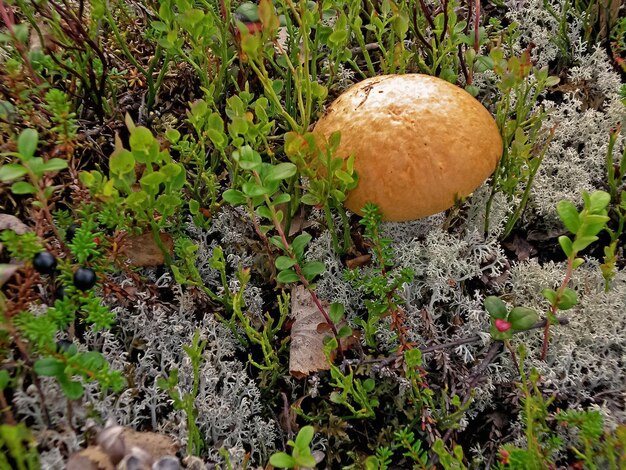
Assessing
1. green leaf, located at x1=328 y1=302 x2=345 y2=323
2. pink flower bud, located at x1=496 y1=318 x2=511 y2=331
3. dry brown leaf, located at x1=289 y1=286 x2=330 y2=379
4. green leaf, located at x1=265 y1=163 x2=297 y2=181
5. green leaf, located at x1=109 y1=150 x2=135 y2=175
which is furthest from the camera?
dry brown leaf, located at x1=289 y1=286 x2=330 y2=379

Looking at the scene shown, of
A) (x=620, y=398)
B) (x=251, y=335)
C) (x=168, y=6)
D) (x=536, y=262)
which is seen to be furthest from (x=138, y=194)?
(x=620, y=398)

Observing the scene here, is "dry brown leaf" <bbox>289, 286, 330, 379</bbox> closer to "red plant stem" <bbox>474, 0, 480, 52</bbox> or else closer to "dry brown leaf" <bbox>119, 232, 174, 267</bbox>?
"dry brown leaf" <bbox>119, 232, 174, 267</bbox>

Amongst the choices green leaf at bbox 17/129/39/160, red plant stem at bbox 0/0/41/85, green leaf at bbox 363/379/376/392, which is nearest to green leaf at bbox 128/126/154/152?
green leaf at bbox 17/129/39/160

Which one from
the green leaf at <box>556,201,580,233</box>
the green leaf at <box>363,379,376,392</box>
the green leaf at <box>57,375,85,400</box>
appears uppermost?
the green leaf at <box>556,201,580,233</box>

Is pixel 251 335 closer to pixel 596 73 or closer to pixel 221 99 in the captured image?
pixel 221 99

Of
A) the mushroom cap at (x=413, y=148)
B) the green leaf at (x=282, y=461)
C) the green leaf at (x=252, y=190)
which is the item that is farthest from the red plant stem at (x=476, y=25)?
the green leaf at (x=282, y=461)

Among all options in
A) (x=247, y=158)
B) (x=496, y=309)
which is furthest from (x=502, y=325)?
(x=247, y=158)
